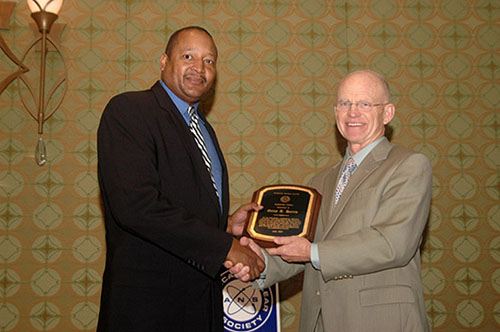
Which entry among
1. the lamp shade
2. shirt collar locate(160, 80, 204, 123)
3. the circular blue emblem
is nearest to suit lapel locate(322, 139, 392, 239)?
shirt collar locate(160, 80, 204, 123)

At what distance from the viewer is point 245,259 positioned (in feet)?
7.29

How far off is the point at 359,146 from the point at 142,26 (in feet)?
7.06

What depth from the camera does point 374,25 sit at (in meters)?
4.06

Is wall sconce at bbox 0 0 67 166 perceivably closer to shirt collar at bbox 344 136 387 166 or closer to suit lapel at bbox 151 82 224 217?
suit lapel at bbox 151 82 224 217

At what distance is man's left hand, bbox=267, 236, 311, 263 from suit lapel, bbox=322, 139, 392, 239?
110 millimetres

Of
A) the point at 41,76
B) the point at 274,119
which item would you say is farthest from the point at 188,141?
the point at 41,76

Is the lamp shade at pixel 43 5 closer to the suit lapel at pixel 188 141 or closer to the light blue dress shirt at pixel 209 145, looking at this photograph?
the light blue dress shirt at pixel 209 145

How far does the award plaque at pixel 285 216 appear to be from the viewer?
2309 mm

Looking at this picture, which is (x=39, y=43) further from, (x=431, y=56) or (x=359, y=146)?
(x=431, y=56)

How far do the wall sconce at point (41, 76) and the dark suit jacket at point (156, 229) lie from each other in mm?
1656

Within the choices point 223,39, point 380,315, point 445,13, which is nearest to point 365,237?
point 380,315

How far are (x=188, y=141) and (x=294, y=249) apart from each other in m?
0.63

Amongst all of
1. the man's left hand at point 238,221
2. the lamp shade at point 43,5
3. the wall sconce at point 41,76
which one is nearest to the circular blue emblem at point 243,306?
the man's left hand at point 238,221

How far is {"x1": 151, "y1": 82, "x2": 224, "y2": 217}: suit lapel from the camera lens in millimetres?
2207
